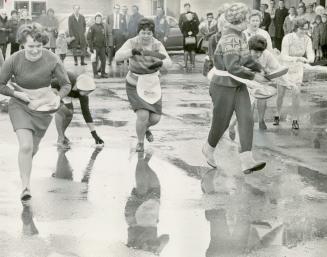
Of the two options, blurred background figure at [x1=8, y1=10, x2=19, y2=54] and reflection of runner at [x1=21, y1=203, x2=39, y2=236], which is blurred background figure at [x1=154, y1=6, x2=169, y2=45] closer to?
blurred background figure at [x1=8, y1=10, x2=19, y2=54]

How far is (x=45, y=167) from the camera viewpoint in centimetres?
994

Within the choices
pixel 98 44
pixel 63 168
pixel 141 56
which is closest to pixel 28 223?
pixel 63 168

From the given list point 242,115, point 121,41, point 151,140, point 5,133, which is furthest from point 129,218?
point 121,41

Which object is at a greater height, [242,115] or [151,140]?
[242,115]

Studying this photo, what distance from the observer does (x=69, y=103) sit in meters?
11.5

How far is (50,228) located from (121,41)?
18737mm

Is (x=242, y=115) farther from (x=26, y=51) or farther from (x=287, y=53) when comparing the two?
(x=287, y=53)

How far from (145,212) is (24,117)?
1.50 m

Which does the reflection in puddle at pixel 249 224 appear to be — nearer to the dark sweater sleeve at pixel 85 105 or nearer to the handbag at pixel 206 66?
the dark sweater sleeve at pixel 85 105

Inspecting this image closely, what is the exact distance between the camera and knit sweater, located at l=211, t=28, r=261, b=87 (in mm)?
9094

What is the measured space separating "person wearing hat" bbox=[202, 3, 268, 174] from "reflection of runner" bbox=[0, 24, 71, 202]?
1820mm

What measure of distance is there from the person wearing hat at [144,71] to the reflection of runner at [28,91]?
2.29 m

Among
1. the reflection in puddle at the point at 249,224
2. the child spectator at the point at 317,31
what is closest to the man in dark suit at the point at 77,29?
the child spectator at the point at 317,31

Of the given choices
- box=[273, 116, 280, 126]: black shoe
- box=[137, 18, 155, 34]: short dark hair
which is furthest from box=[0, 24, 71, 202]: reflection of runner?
box=[273, 116, 280, 126]: black shoe
